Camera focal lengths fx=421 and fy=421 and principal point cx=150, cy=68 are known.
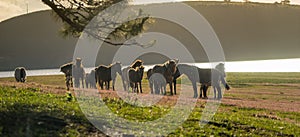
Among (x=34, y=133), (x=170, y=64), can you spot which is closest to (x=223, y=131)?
(x=34, y=133)

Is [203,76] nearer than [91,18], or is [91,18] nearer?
[91,18]

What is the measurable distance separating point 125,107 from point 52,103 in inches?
160

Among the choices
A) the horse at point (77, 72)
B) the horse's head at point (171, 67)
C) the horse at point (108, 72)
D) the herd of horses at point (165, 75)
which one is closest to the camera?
the horse's head at point (171, 67)

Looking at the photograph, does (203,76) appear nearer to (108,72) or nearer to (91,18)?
(108,72)

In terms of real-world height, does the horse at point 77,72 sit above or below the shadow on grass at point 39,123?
above

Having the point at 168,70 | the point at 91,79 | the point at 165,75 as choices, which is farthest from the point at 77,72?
the point at 168,70

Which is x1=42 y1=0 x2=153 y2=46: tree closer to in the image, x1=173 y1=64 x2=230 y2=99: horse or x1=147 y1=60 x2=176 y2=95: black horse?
x1=147 y1=60 x2=176 y2=95: black horse

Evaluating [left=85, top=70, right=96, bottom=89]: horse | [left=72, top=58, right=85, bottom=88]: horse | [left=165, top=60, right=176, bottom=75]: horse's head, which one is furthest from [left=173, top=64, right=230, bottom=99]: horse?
[left=85, top=70, right=96, bottom=89]: horse

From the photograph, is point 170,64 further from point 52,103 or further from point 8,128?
point 8,128

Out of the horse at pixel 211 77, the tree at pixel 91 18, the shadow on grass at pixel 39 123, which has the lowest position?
the shadow on grass at pixel 39 123

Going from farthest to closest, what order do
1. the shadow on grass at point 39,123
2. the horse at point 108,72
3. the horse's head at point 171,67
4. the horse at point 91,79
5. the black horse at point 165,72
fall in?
1. the horse at point 91,79
2. the horse at point 108,72
3. the black horse at point 165,72
4. the horse's head at point 171,67
5. the shadow on grass at point 39,123

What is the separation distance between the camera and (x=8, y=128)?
14.7 meters

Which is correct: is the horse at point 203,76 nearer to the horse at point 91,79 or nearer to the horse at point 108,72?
the horse at point 108,72

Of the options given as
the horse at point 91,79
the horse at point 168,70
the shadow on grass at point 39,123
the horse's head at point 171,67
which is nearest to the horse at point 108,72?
the horse at point 91,79
